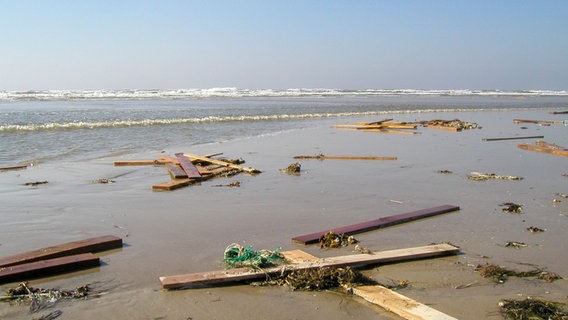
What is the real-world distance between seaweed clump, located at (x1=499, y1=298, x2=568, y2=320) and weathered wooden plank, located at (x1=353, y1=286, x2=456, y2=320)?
0.53m

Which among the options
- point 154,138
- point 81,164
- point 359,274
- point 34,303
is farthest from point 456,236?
point 154,138

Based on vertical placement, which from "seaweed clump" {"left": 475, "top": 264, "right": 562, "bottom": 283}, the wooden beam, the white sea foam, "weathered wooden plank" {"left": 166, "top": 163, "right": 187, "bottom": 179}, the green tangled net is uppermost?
the white sea foam

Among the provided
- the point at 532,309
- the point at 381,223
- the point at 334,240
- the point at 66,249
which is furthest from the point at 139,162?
the point at 532,309

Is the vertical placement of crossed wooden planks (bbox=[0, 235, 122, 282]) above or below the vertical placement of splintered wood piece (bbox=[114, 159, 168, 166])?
below

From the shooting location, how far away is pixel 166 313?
11.9ft

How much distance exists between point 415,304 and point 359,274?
641 mm

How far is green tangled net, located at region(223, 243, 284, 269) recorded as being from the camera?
14.4 feet

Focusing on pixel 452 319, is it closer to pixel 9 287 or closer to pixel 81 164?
pixel 9 287

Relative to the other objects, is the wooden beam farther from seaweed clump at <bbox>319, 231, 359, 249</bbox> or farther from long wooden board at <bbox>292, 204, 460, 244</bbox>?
long wooden board at <bbox>292, 204, 460, 244</bbox>

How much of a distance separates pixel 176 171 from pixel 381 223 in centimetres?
502

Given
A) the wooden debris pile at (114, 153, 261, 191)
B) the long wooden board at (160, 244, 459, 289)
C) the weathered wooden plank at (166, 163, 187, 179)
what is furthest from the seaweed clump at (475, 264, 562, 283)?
the weathered wooden plank at (166, 163, 187, 179)

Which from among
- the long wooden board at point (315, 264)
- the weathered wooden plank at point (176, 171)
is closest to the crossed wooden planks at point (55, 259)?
the long wooden board at point (315, 264)

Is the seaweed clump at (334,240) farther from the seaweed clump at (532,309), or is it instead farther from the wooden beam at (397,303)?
the seaweed clump at (532,309)

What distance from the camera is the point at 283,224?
6090mm
